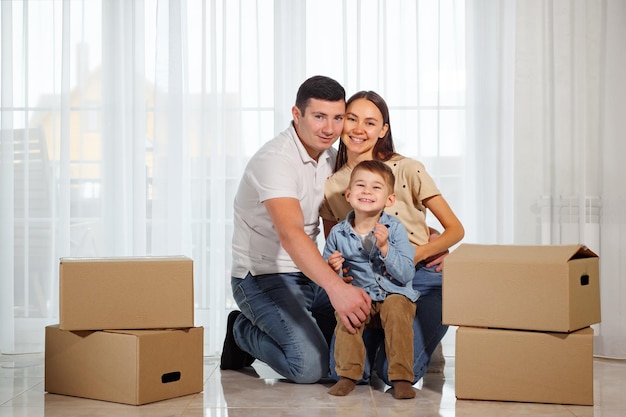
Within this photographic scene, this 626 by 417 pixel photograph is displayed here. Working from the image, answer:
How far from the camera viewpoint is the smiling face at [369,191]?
7.88ft

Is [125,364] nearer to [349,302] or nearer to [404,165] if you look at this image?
[349,302]

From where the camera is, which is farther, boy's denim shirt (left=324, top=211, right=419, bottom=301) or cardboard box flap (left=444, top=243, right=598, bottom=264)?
boy's denim shirt (left=324, top=211, right=419, bottom=301)

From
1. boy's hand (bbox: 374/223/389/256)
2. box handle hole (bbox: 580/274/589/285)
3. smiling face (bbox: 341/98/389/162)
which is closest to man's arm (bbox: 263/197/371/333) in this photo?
boy's hand (bbox: 374/223/389/256)

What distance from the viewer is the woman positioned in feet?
8.37

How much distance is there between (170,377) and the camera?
2.39 m

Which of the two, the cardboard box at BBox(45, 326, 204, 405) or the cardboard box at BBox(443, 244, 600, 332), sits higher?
the cardboard box at BBox(443, 244, 600, 332)

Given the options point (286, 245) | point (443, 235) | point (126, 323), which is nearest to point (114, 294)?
point (126, 323)

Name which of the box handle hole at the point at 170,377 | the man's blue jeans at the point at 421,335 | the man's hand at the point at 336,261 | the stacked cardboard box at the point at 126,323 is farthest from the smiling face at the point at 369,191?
the box handle hole at the point at 170,377

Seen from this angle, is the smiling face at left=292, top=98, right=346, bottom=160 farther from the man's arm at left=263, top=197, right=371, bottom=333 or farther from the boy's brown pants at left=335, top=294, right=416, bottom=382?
the boy's brown pants at left=335, top=294, right=416, bottom=382

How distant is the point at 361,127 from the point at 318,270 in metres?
0.56

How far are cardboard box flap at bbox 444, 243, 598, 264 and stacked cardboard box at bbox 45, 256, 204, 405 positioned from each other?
2.66ft

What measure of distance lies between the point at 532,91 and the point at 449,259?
1179mm

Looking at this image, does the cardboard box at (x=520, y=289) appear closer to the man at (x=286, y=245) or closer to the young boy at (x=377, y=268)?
the young boy at (x=377, y=268)

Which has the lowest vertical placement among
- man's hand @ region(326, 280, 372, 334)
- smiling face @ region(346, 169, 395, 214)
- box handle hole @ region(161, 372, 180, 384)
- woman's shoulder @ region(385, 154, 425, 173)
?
box handle hole @ region(161, 372, 180, 384)
